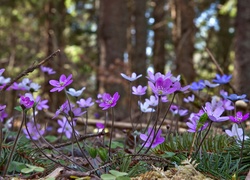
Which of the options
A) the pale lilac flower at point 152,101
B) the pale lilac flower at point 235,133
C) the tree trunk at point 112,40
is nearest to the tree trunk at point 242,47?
the pale lilac flower at point 152,101

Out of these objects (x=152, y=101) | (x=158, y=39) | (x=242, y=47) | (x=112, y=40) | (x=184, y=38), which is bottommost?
(x=152, y=101)

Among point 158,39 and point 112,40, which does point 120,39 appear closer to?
point 112,40

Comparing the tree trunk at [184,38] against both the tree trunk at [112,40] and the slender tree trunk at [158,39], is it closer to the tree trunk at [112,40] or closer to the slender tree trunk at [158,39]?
the tree trunk at [112,40]

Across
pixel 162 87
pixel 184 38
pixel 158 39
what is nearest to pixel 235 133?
pixel 162 87

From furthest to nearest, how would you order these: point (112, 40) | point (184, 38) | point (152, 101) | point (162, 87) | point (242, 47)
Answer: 1. point (184, 38)
2. point (112, 40)
3. point (242, 47)
4. point (152, 101)
5. point (162, 87)

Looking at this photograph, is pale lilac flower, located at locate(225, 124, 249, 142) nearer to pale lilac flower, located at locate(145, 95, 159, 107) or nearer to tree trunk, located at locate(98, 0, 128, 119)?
pale lilac flower, located at locate(145, 95, 159, 107)

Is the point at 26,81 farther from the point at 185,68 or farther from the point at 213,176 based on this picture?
the point at 185,68

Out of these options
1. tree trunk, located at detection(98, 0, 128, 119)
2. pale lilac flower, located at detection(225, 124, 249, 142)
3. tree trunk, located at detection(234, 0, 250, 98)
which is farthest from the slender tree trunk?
pale lilac flower, located at detection(225, 124, 249, 142)
